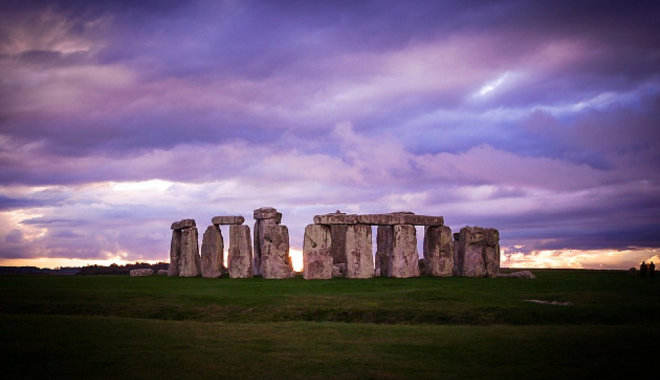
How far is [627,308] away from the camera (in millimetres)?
18828

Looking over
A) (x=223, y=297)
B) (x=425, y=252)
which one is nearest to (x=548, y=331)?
(x=223, y=297)

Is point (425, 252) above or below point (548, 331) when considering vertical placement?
above

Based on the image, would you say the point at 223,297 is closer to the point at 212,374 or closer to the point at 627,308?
the point at 212,374

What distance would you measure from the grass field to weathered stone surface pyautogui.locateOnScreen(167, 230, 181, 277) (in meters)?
9.30


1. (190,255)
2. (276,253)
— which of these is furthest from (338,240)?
(190,255)

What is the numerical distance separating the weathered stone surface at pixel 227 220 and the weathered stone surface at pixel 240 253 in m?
0.60

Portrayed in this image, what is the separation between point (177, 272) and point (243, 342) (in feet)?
69.6

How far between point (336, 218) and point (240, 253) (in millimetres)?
5129

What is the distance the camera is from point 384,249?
33562 mm

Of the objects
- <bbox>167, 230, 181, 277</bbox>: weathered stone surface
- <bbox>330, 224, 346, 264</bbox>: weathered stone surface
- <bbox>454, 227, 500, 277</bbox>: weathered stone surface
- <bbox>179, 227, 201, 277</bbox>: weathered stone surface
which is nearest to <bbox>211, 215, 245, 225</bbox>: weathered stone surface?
<bbox>179, 227, 201, 277</bbox>: weathered stone surface

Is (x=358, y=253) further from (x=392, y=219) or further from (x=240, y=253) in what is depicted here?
(x=240, y=253)

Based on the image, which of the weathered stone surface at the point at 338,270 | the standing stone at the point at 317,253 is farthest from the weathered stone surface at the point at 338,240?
the standing stone at the point at 317,253

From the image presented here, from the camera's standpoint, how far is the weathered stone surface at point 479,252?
3158 centimetres

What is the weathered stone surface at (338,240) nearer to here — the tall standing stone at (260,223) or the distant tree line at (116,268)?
the tall standing stone at (260,223)
